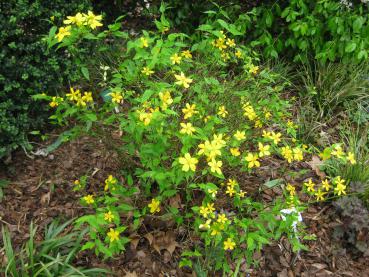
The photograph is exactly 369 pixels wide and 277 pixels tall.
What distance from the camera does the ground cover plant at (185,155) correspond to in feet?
6.65

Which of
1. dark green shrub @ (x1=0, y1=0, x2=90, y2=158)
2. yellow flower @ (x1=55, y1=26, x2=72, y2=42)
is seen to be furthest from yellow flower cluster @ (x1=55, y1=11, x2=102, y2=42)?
dark green shrub @ (x1=0, y1=0, x2=90, y2=158)

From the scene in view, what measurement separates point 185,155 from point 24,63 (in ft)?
4.60

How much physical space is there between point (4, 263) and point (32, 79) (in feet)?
3.80

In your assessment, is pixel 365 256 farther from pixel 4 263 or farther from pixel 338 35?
pixel 4 263

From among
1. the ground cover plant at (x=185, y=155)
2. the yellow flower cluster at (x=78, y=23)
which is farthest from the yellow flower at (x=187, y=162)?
the yellow flower cluster at (x=78, y=23)

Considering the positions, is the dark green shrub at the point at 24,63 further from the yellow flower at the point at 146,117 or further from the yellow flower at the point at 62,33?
the yellow flower at the point at 146,117

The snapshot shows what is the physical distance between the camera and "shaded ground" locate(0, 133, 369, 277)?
2.57m

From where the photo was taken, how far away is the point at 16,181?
294cm

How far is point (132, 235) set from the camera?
2553mm

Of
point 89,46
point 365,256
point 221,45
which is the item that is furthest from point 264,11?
point 365,256

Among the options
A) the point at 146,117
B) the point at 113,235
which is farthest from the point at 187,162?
the point at 113,235

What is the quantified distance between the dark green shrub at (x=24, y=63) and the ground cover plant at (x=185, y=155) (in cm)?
32

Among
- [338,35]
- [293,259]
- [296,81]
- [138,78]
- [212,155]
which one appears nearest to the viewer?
[212,155]

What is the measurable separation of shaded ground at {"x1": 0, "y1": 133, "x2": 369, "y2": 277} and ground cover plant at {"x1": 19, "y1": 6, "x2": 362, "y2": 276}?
0.10m
